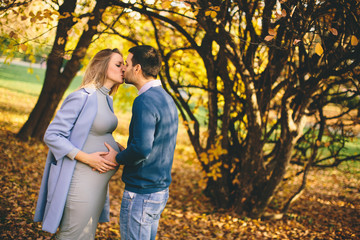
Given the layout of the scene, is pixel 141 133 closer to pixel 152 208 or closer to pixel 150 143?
pixel 150 143

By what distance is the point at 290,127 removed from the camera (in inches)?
192

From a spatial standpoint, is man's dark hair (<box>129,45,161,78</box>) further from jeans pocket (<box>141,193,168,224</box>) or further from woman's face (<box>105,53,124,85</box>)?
jeans pocket (<box>141,193,168,224</box>)

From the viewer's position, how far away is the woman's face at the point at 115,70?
253 centimetres

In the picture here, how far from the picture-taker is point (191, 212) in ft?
19.0

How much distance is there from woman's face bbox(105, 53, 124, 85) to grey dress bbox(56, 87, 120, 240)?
0.16 meters

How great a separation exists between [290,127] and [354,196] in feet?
13.9

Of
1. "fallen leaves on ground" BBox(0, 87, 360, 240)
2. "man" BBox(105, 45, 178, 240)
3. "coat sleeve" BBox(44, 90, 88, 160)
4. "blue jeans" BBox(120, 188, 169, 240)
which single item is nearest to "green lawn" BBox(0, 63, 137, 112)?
"fallen leaves on ground" BBox(0, 87, 360, 240)

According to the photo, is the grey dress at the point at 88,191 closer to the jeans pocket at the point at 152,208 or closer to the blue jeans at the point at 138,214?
the blue jeans at the point at 138,214

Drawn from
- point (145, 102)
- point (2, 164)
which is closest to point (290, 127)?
point (145, 102)

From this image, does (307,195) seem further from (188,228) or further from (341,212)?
(188,228)

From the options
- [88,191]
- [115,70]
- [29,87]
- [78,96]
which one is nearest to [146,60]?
[115,70]

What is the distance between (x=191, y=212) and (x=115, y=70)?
4.02 metres

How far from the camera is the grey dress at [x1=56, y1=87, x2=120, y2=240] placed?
2275mm

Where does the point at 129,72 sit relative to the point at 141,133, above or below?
above
